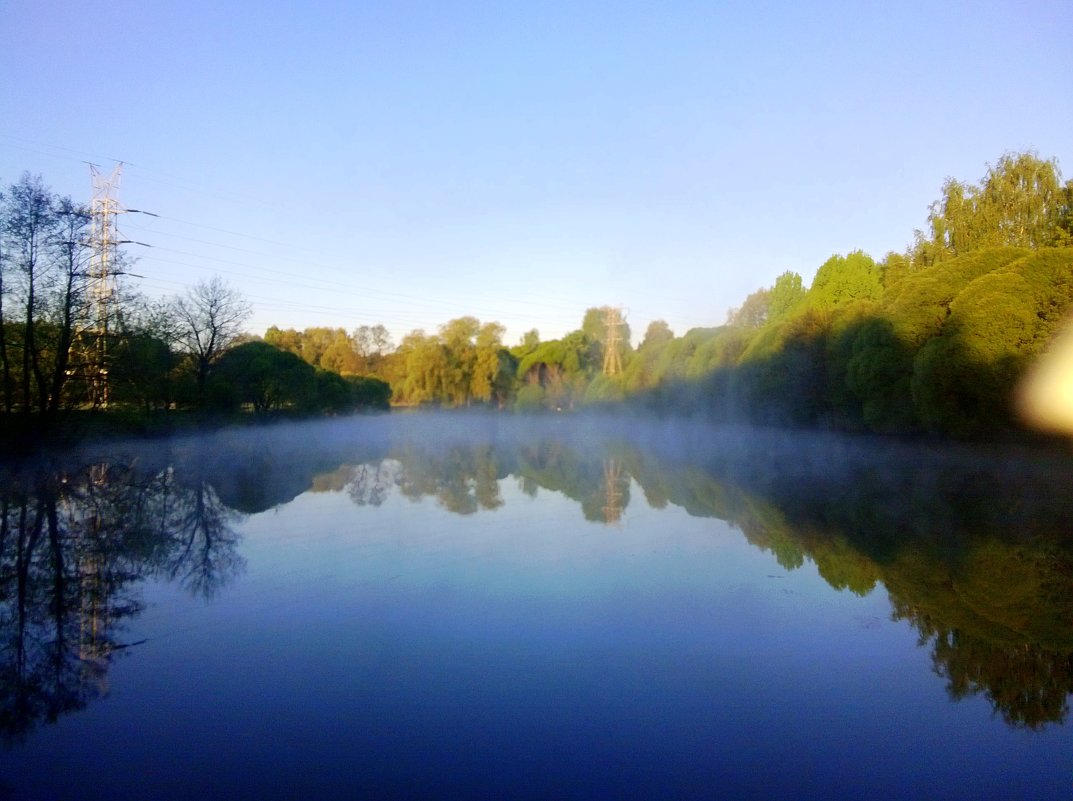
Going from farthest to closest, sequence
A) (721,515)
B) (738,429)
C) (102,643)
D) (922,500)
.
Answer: (738,429) < (922,500) < (721,515) < (102,643)

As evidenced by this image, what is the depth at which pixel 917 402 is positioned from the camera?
2706cm

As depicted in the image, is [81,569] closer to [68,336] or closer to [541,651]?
[541,651]

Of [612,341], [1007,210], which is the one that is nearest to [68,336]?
[1007,210]

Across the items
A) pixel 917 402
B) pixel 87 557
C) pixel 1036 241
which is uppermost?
pixel 1036 241

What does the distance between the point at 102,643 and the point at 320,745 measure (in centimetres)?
313

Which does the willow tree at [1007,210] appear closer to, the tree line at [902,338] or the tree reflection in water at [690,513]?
the tree line at [902,338]

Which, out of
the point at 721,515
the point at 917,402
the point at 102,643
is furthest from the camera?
the point at 917,402

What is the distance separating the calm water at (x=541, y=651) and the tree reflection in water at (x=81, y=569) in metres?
0.05

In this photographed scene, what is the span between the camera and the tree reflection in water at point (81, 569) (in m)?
6.02

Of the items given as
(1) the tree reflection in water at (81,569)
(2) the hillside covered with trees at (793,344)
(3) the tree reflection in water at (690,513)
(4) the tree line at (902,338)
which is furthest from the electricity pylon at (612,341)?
(1) the tree reflection in water at (81,569)

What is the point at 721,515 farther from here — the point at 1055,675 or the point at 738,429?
the point at 738,429

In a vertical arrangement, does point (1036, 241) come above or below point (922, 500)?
above

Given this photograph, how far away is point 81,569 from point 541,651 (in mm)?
6311

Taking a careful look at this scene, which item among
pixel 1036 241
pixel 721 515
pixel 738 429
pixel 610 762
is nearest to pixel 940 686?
pixel 610 762
